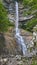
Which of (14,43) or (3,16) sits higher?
(3,16)

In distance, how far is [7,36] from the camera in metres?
12.5

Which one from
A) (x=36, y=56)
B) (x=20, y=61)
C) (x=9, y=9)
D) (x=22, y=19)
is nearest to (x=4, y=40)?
(x=20, y=61)

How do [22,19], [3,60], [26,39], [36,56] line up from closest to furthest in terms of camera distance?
[36,56], [3,60], [26,39], [22,19]

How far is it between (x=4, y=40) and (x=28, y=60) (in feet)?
15.0

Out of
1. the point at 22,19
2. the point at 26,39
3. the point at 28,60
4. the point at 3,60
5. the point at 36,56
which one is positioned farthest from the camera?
the point at 22,19

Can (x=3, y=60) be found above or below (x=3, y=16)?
below

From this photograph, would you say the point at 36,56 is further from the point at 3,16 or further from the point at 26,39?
the point at 26,39

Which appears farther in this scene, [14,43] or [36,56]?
[14,43]

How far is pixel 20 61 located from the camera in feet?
24.6

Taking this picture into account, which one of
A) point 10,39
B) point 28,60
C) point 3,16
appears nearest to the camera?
point 28,60

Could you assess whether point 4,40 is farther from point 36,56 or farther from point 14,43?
point 36,56

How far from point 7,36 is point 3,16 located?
153 centimetres

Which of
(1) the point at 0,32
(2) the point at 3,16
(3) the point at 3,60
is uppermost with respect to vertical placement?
(2) the point at 3,16

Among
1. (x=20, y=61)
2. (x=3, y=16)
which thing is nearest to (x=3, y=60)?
(x=20, y=61)
